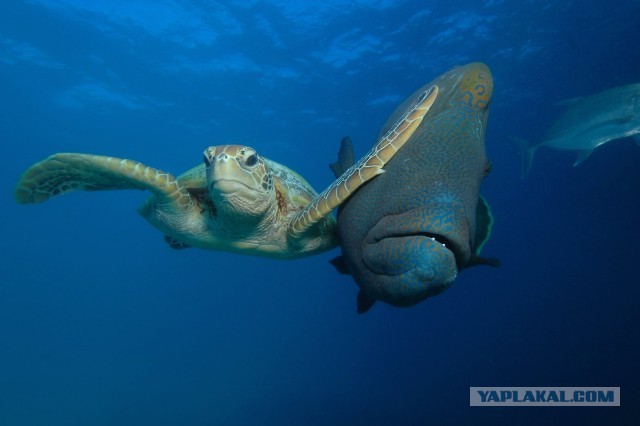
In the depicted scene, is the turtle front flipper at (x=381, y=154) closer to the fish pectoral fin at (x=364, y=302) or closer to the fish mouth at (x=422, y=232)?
the fish mouth at (x=422, y=232)

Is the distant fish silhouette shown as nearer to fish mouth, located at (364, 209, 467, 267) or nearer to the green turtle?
the green turtle

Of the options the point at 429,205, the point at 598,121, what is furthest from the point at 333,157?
the point at 429,205

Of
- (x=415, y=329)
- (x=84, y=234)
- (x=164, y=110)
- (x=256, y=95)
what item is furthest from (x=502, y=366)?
(x=84, y=234)

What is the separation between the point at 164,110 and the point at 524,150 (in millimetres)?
30461

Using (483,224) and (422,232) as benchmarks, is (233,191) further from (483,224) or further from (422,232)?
(483,224)

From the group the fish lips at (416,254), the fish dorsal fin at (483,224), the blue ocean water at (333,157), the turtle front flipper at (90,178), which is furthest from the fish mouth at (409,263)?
the blue ocean water at (333,157)

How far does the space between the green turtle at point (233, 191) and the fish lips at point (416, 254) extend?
2.54ft

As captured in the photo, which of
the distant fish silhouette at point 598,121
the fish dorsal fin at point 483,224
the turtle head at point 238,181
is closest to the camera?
the fish dorsal fin at point 483,224

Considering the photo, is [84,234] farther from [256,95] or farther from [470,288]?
[470,288]

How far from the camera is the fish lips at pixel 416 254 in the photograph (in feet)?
5.78

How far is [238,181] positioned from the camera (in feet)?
10.7

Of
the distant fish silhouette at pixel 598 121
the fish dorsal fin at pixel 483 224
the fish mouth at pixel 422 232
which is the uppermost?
the distant fish silhouette at pixel 598 121

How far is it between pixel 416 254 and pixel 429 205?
320 mm

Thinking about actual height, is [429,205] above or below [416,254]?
above
